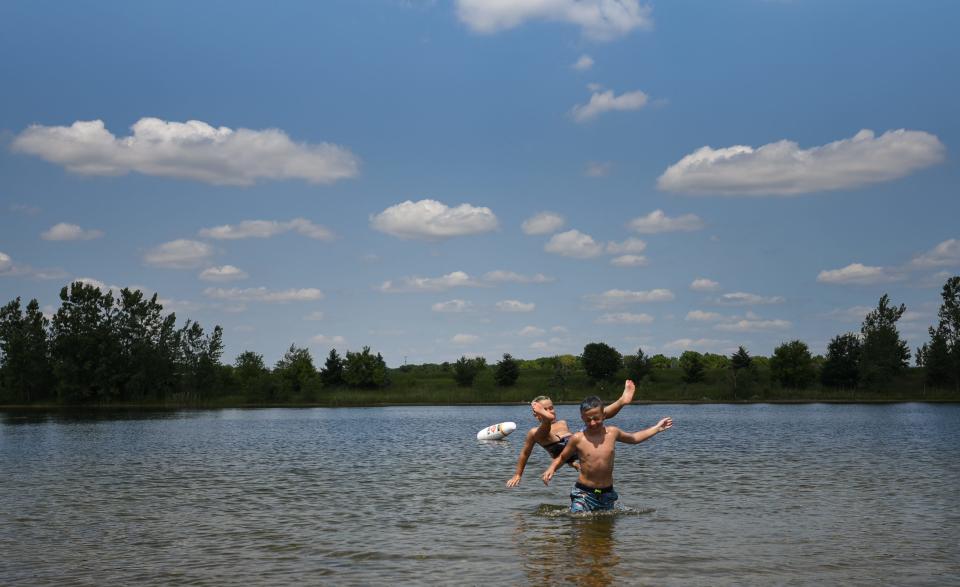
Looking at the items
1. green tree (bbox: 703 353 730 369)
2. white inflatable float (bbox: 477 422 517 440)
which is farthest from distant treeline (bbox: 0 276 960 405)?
white inflatable float (bbox: 477 422 517 440)

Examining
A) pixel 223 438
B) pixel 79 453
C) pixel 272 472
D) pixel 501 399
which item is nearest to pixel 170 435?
pixel 223 438

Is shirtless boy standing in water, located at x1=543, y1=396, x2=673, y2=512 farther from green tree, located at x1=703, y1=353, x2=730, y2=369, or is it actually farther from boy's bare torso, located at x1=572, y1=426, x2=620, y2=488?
green tree, located at x1=703, y1=353, x2=730, y2=369

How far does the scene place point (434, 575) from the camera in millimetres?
15078

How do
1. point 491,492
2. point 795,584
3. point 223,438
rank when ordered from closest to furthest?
point 795,584 → point 491,492 → point 223,438

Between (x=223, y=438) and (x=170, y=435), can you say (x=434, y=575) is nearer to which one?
(x=223, y=438)

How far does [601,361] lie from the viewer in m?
148

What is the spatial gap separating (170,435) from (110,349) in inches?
3163

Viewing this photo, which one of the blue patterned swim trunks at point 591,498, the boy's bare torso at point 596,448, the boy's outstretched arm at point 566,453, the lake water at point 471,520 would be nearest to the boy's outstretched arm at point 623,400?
the boy's bare torso at point 596,448

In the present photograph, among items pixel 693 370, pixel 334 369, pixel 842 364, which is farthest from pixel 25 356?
pixel 842 364

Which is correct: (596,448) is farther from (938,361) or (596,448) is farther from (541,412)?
(938,361)

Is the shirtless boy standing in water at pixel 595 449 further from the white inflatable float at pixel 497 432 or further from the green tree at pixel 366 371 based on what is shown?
the green tree at pixel 366 371

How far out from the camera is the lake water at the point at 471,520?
607 inches

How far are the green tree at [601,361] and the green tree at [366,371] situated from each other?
3457cm

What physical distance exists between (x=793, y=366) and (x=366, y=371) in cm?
7003
